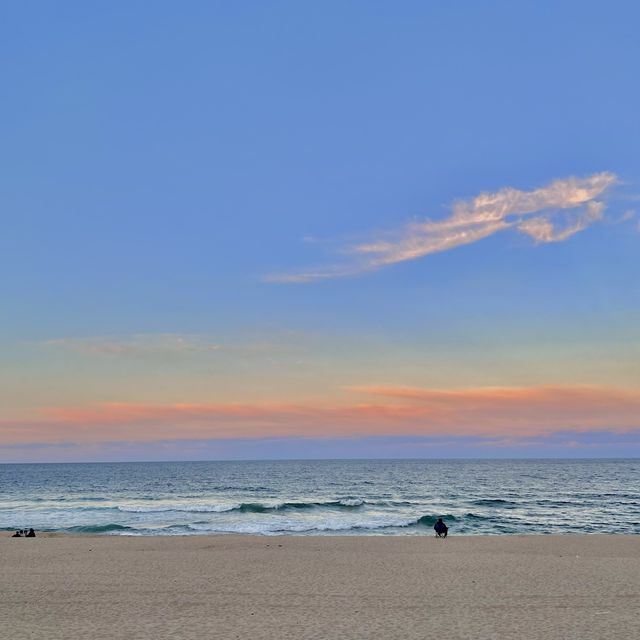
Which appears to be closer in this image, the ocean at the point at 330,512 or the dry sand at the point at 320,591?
the dry sand at the point at 320,591

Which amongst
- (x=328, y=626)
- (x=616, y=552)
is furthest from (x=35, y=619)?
(x=616, y=552)

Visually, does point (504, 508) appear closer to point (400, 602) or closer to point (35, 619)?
point (400, 602)

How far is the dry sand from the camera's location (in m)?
13.3

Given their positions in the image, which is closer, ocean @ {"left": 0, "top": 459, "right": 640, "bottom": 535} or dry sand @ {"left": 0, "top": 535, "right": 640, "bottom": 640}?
dry sand @ {"left": 0, "top": 535, "right": 640, "bottom": 640}

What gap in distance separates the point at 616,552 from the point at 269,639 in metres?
19.0

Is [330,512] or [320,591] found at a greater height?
[320,591]

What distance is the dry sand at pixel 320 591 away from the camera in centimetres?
1331

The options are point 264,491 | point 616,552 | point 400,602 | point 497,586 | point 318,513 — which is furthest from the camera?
point 264,491

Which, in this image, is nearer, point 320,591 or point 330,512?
point 320,591

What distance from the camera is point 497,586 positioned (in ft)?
59.2

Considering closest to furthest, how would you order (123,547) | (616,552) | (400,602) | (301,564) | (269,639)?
(269,639), (400,602), (301,564), (616,552), (123,547)

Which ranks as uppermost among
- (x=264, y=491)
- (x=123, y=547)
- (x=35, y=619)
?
(x=35, y=619)

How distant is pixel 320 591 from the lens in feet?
57.3

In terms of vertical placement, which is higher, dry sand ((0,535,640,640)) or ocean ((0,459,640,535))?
dry sand ((0,535,640,640))
